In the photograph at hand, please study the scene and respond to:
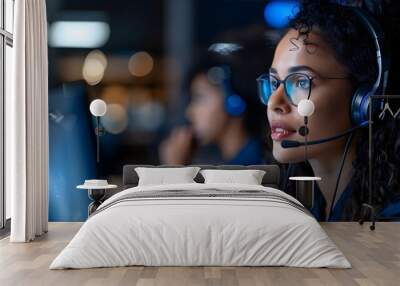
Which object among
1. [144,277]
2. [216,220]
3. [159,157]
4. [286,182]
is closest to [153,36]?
[159,157]

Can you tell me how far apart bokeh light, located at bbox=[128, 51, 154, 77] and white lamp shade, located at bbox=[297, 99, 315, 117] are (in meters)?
2.05

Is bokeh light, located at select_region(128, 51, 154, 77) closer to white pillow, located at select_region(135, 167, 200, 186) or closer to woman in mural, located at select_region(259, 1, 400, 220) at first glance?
white pillow, located at select_region(135, 167, 200, 186)

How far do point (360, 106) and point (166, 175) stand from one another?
2721 millimetres

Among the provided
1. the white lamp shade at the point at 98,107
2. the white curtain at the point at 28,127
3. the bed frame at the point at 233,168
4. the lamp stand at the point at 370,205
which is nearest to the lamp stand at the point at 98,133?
the white lamp shade at the point at 98,107

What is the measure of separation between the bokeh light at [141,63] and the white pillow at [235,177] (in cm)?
166

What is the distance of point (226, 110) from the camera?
311 inches

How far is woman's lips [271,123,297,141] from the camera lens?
25.9ft

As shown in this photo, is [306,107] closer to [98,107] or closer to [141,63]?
[141,63]

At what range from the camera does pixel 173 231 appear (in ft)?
16.1

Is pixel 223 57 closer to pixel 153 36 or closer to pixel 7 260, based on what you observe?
pixel 153 36

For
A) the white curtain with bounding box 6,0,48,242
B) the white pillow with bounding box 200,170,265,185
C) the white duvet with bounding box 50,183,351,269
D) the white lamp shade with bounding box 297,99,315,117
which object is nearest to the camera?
the white duvet with bounding box 50,183,351,269

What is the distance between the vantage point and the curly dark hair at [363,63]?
7832mm

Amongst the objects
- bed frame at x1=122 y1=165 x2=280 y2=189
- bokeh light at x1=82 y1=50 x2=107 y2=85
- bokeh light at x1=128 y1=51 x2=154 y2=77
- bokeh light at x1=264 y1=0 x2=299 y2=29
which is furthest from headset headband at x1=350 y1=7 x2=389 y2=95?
bokeh light at x1=82 y1=50 x2=107 y2=85

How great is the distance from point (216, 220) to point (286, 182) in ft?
10.3
